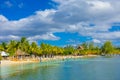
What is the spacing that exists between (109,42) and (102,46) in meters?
5.19

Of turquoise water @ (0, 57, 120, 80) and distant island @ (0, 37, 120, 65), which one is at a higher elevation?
distant island @ (0, 37, 120, 65)

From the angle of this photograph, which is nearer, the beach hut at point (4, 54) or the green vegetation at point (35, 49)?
the beach hut at point (4, 54)

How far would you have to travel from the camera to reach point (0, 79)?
3434 cm

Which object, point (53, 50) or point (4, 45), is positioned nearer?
point (4, 45)

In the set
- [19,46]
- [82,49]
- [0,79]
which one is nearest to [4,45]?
[19,46]

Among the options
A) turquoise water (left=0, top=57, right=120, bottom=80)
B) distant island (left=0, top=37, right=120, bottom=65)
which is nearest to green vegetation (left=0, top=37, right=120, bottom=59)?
distant island (left=0, top=37, right=120, bottom=65)

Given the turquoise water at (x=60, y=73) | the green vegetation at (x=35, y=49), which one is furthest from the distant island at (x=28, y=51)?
the turquoise water at (x=60, y=73)

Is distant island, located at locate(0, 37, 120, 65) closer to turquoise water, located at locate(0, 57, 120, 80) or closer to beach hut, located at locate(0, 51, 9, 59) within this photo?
beach hut, located at locate(0, 51, 9, 59)

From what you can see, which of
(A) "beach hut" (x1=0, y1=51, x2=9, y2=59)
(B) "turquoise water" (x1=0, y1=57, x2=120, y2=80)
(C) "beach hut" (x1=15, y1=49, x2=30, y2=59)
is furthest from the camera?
(C) "beach hut" (x1=15, y1=49, x2=30, y2=59)

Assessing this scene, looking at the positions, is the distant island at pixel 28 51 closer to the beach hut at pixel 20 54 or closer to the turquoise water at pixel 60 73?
the beach hut at pixel 20 54

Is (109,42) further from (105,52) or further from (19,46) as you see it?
(19,46)

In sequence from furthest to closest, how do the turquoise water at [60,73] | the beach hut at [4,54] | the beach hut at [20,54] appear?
the beach hut at [20,54]
the beach hut at [4,54]
the turquoise water at [60,73]

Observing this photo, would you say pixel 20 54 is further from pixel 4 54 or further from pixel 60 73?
pixel 60 73

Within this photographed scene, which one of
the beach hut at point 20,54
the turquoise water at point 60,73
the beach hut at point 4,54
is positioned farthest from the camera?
the beach hut at point 20,54
